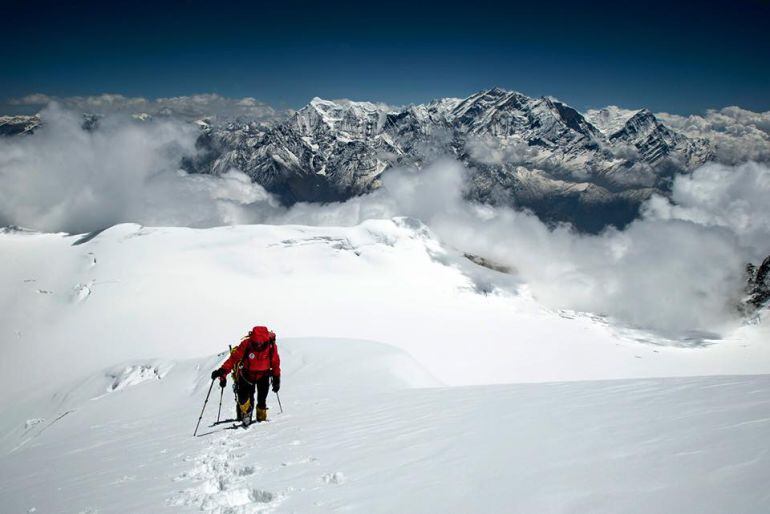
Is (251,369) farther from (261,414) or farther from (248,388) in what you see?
(261,414)

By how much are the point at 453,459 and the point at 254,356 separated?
8.71 m

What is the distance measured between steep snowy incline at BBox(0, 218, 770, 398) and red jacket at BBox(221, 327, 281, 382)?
5347cm

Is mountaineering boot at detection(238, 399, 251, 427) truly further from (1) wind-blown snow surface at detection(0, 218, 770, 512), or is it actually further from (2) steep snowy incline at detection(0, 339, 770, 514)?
(1) wind-blown snow surface at detection(0, 218, 770, 512)

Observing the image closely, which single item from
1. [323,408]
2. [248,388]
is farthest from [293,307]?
[248,388]

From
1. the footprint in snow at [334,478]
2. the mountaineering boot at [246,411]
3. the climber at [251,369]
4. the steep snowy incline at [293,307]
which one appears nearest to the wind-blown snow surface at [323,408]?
the footprint in snow at [334,478]

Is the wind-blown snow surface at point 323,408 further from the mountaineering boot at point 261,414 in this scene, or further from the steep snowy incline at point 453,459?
the mountaineering boot at point 261,414

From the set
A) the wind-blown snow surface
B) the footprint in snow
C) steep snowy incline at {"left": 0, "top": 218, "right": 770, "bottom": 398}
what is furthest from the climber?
steep snowy incline at {"left": 0, "top": 218, "right": 770, "bottom": 398}

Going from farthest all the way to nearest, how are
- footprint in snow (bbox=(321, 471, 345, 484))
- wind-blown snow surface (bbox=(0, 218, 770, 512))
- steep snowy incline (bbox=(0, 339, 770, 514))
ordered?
footprint in snow (bbox=(321, 471, 345, 484)), wind-blown snow surface (bbox=(0, 218, 770, 512)), steep snowy incline (bbox=(0, 339, 770, 514))

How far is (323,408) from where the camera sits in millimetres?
15945

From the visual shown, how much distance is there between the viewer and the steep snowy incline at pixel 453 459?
196 inches

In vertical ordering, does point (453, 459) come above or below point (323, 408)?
above

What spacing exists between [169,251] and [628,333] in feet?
492

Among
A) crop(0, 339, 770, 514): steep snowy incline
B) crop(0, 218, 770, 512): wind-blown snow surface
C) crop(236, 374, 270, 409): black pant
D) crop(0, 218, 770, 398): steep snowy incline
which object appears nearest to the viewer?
crop(0, 339, 770, 514): steep snowy incline

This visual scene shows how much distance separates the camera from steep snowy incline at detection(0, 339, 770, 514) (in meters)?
4.98
